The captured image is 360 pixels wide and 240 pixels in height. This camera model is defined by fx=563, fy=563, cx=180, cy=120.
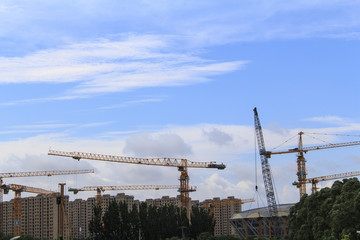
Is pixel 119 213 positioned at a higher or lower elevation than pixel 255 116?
lower

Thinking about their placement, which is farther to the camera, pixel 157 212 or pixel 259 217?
pixel 259 217

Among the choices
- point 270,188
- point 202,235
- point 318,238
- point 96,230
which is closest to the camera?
point 318,238

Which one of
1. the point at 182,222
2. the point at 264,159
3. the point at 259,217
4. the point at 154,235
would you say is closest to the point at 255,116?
the point at 264,159

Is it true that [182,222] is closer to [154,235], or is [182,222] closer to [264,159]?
[154,235]

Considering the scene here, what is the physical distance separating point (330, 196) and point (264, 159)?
9698cm

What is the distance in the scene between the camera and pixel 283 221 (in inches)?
7411

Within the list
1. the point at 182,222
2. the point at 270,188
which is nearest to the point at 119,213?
the point at 182,222

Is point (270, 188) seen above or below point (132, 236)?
above

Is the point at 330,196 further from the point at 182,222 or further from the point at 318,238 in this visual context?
the point at 182,222

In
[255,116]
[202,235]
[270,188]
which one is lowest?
[202,235]

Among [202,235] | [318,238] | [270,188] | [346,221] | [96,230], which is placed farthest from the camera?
[270,188]

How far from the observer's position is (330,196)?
99.6 metres

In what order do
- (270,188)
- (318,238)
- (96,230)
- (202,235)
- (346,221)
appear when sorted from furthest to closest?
1. (270,188)
2. (202,235)
3. (96,230)
4. (318,238)
5. (346,221)

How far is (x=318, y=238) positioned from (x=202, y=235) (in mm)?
54597
